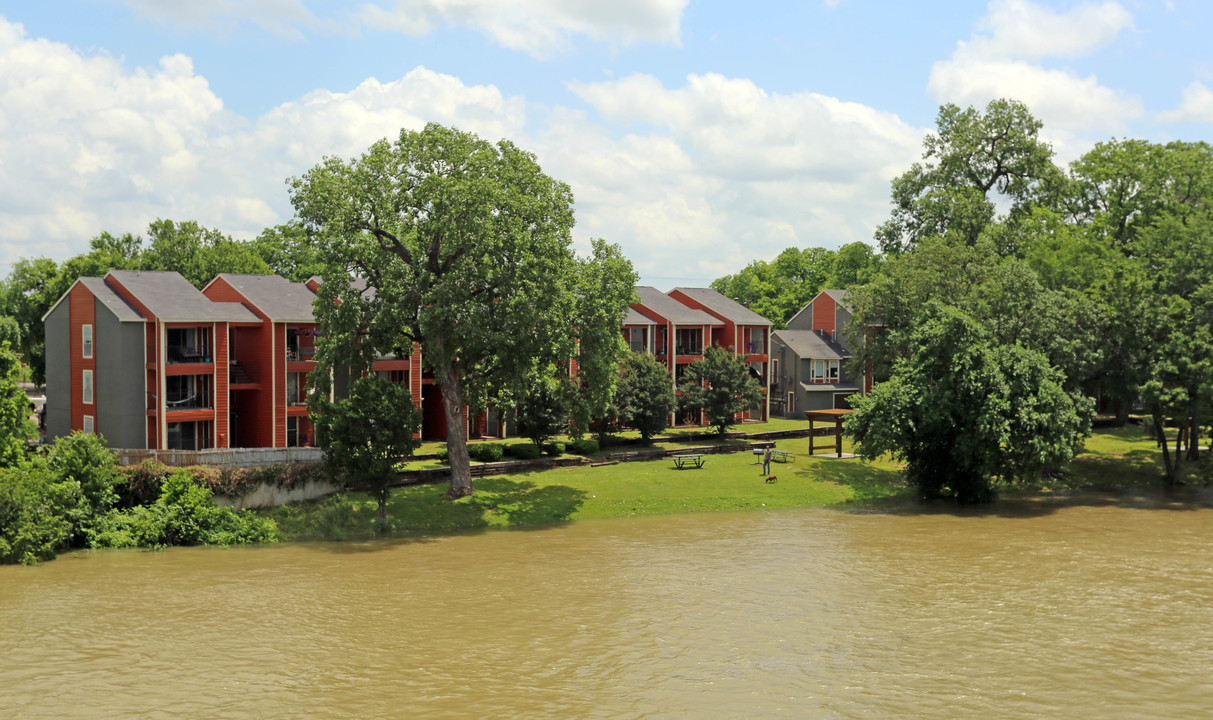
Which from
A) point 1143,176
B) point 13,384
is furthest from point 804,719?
point 1143,176

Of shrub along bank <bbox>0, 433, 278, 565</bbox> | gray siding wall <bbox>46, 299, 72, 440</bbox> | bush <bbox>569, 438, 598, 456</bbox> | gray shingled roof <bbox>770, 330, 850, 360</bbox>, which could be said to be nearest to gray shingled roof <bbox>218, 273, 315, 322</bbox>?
gray siding wall <bbox>46, 299, 72, 440</bbox>

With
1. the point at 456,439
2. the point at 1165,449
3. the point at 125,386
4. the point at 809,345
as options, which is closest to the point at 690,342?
the point at 809,345

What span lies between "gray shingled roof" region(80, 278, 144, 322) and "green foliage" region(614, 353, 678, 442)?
26.9 metres

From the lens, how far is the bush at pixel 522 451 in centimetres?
5316

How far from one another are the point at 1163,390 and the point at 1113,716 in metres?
34.1

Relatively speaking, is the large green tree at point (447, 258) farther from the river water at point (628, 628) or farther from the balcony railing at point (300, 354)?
the balcony railing at point (300, 354)

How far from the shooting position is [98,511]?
38.4 meters

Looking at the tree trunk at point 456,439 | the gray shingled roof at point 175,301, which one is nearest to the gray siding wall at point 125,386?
the gray shingled roof at point 175,301

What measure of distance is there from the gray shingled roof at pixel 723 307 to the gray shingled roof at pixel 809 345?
12.1 feet

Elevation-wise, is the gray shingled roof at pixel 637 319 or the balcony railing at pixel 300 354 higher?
the gray shingled roof at pixel 637 319

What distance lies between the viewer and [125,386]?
5106cm

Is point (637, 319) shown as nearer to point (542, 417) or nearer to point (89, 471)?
point (542, 417)

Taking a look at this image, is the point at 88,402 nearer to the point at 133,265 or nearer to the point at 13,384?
the point at 13,384

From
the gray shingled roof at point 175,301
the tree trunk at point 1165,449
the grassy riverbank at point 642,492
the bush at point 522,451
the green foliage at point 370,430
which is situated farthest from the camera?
the tree trunk at point 1165,449
